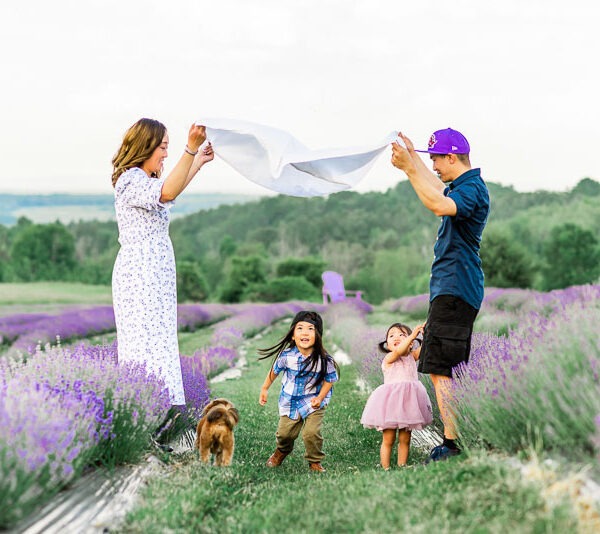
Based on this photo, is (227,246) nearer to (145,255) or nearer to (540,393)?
(145,255)

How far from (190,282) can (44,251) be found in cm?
1077

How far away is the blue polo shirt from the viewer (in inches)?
177

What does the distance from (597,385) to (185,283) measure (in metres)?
38.2

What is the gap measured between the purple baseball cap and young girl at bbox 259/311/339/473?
4.50 ft

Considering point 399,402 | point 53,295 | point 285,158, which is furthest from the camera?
point 53,295

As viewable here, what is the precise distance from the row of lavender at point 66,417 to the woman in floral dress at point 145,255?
206mm

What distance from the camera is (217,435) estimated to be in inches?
176

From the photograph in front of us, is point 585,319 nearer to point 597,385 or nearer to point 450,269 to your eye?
point 597,385

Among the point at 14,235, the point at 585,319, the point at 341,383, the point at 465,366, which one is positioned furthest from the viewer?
the point at 14,235

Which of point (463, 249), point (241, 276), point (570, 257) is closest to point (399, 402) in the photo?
point (463, 249)

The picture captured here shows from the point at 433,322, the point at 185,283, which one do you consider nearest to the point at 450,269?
the point at 433,322

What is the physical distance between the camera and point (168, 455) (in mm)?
4430

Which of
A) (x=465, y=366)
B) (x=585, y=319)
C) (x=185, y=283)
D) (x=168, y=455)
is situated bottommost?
(x=185, y=283)

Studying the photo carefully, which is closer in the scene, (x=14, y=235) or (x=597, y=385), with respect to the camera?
(x=597, y=385)
